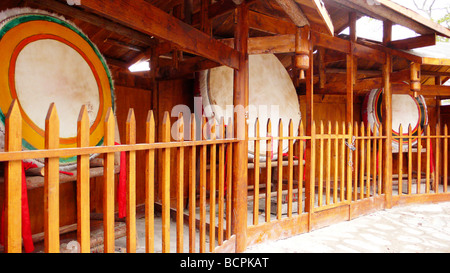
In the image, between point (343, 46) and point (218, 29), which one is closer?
point (343, 46)

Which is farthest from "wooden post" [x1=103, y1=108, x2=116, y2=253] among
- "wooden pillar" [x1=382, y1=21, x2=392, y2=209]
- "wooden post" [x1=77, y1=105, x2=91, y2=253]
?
"wooden pillar" [x1=382, y1=21, x2=392, y2=209]

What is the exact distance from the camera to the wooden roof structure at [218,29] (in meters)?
1.94

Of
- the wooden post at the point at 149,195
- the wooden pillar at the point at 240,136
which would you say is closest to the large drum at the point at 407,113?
the wooden pillar at the point at 240,136

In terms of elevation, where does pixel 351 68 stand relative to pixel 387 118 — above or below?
above

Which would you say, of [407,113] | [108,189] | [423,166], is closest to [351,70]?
[407,113]

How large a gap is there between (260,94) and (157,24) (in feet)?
7.73

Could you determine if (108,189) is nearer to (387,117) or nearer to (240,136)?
(240,136)

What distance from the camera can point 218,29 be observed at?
4.44 m

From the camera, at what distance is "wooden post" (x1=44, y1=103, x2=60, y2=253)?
1.17 metres

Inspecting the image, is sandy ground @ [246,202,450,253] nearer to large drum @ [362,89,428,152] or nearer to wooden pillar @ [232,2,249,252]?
wooden pillar @ [232,2,249,252]

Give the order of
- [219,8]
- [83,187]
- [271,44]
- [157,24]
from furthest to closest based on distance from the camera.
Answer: [219,8], [271,44], [157,24], [83,187]

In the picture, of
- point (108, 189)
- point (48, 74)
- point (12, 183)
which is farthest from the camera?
point (48, 74)

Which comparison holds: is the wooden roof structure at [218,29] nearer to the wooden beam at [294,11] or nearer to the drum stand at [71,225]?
the wooden beam at [294,11]

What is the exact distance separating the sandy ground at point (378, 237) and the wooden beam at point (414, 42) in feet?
7.99
